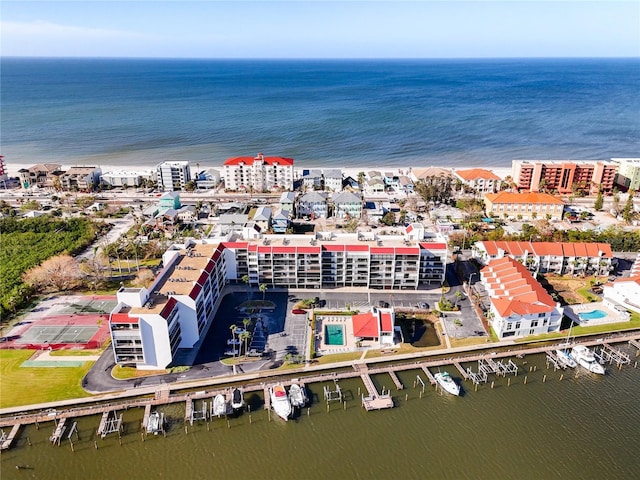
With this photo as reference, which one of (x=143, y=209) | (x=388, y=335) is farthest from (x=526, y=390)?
(x=143, y=209)

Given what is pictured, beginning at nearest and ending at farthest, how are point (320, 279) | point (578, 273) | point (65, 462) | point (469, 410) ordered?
1. point (65, 462)
2. point (469, 410)
3. point (320, 279)
4. point (578, 273)

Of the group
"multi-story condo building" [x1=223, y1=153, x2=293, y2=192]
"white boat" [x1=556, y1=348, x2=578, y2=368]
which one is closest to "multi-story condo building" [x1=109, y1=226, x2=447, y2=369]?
"white boat" [x1=556, y1=348, x2=578, y2=368]

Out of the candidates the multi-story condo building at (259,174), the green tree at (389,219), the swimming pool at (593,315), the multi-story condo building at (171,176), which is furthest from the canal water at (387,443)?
the multi-story condo building at (171,176)

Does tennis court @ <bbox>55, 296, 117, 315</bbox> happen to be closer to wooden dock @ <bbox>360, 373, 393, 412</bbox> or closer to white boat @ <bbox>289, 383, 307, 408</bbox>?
white boat @ <bbox>289, 383, 307, 408</bbox>

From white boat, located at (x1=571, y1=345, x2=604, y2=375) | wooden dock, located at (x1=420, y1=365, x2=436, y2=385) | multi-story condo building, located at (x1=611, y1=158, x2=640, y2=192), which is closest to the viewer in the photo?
wooden dock, located at (x1=420, y1=365, x2=436, y2=385)

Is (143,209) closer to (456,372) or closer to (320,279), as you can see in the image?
(320,279)

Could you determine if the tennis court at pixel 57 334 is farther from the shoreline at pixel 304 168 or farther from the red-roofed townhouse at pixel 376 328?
the shoreline at pixel 304 168
